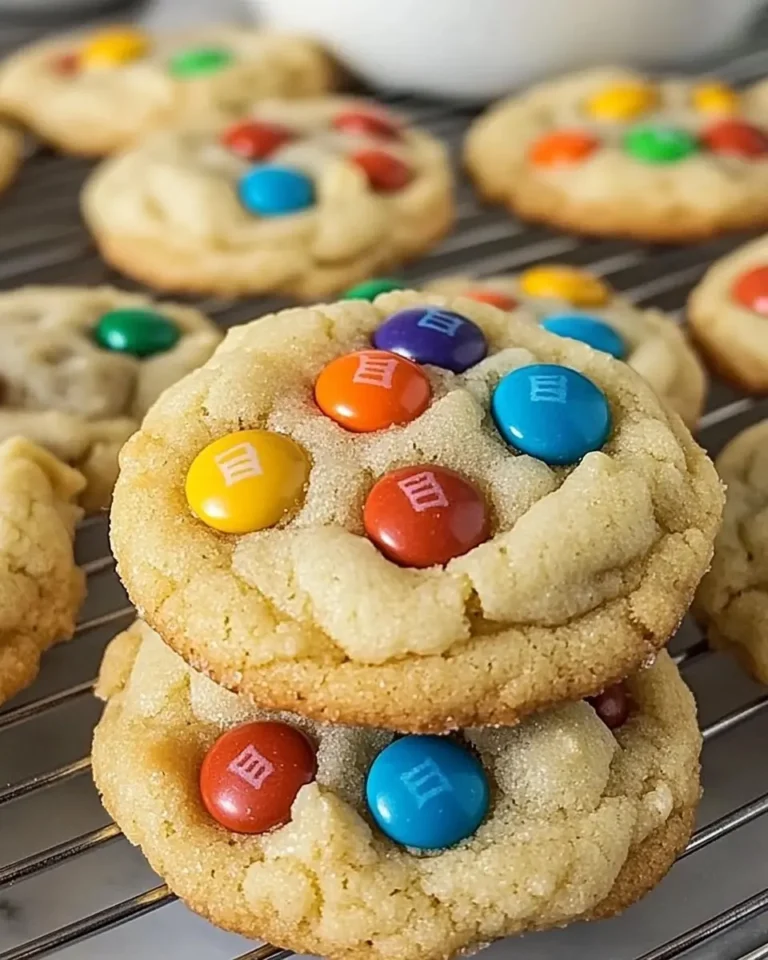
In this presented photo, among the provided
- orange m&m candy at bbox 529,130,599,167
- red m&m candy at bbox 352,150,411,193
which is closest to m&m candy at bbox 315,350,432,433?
red m&m candy at bbox 352,150,411,193

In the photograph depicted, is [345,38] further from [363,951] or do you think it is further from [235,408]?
[363,951]

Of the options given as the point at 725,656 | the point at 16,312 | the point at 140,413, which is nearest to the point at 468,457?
the point at 725,656

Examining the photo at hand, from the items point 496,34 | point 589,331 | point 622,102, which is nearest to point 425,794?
point 589,331

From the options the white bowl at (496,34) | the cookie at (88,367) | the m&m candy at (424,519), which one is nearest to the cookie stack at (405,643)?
the m&m candy at (424,519)

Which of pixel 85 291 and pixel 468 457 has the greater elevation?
pixel 468 457

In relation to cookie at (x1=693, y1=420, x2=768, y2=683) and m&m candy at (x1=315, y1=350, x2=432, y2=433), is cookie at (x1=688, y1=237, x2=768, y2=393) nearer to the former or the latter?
cookie at (x1=693, y1=420, x2=768, y2=683)

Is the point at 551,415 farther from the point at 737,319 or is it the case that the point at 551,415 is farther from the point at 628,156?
the point at 628,156
